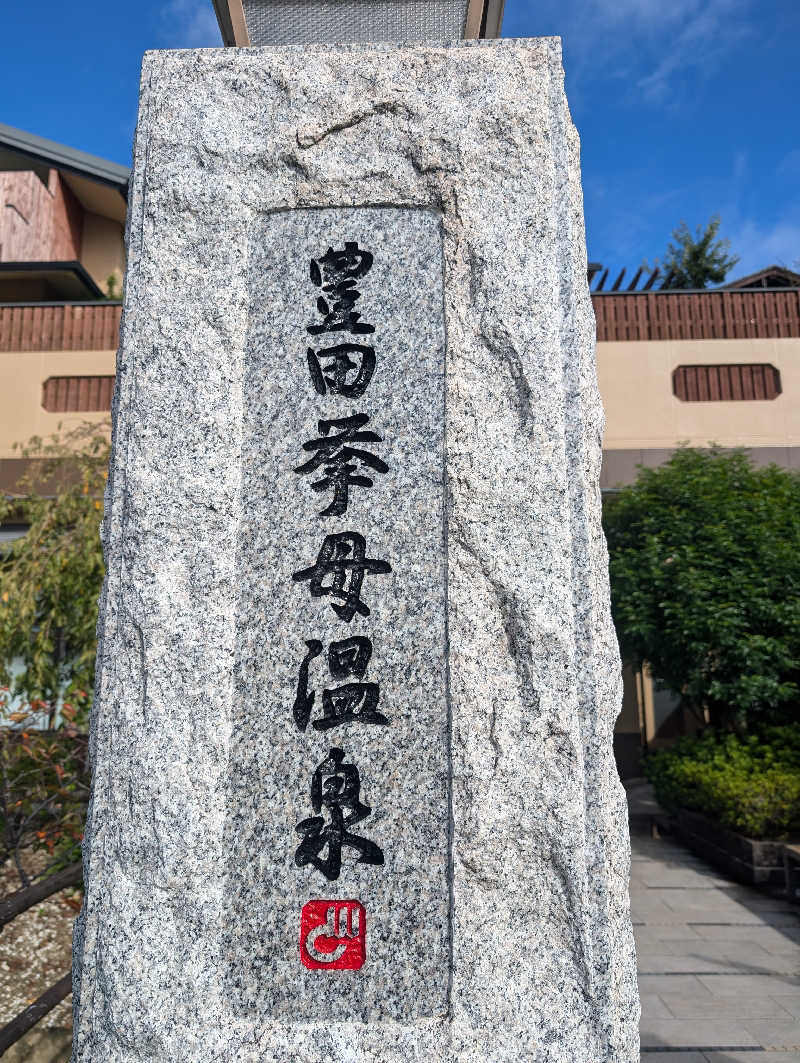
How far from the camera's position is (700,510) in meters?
8.28

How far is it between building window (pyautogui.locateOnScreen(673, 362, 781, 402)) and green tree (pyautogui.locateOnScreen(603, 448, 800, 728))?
1828 millimetres

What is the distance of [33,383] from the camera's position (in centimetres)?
972

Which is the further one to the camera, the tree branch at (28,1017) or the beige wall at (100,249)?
the beige wall at (100,249)

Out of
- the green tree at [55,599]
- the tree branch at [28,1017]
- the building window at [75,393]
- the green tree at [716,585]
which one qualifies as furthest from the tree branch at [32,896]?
the building window at [75,393]

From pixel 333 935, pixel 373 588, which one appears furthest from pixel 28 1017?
pixel 373 588

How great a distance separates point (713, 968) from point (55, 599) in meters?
5.12

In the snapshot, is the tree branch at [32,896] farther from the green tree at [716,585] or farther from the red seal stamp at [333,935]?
the green tree at [716,585]

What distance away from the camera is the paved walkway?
394 centimetres

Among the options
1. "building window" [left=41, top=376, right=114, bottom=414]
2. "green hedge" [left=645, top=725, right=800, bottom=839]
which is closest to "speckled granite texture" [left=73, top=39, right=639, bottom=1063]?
"green hedge" [left=645, top=725, right=800, bottom=839]

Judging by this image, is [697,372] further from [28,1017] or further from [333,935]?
[28,1017]

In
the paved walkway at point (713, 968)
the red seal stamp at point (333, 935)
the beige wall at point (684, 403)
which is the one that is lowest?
the paved walkway at point (713, 968)

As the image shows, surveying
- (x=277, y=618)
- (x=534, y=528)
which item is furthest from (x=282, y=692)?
(x=534, y=528)

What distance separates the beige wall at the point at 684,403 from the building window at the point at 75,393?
6022 mm

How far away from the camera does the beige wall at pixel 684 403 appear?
33.9 ft
